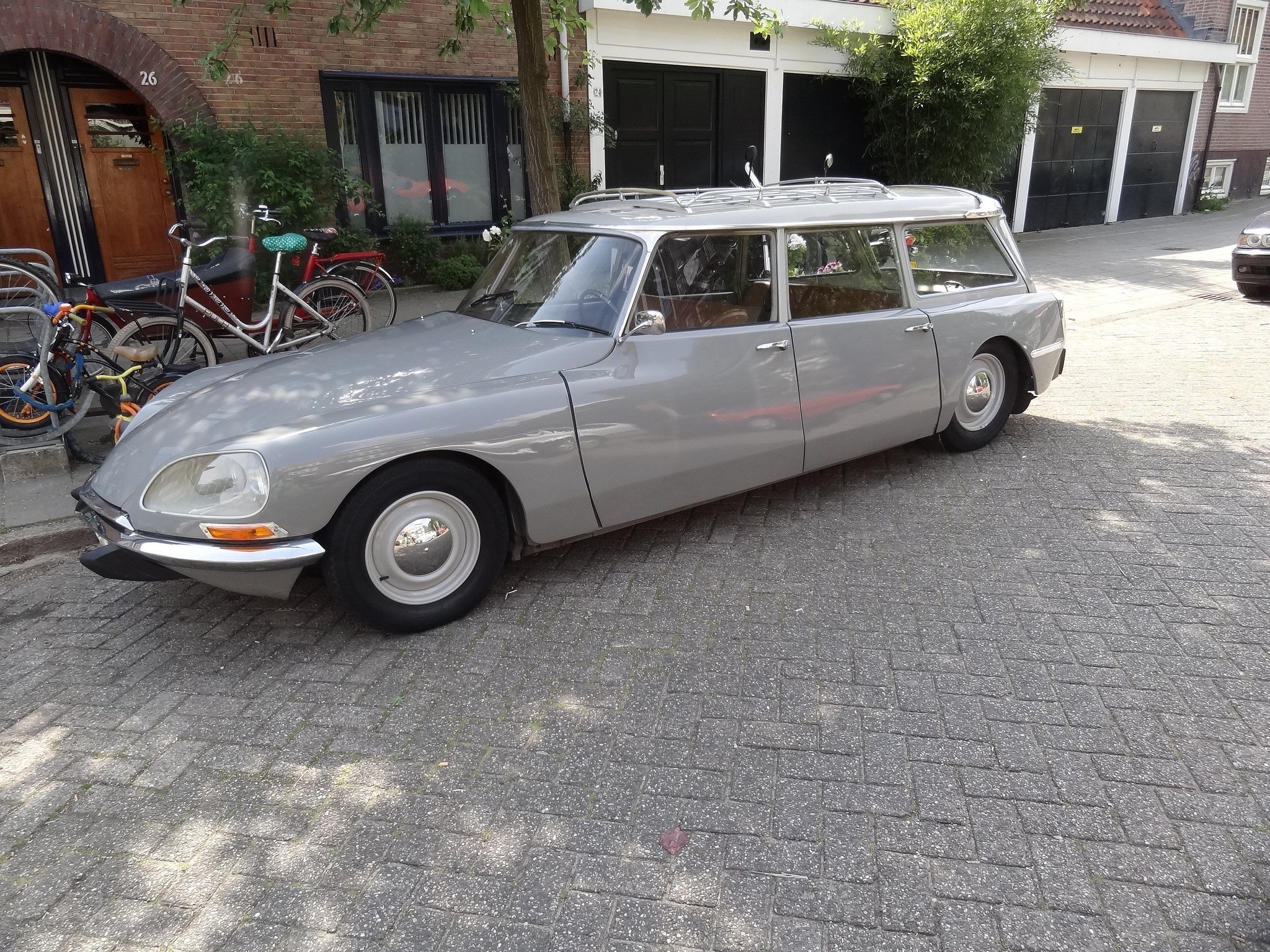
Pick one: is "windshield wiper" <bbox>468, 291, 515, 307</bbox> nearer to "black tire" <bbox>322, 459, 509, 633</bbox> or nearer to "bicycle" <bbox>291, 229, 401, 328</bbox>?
"black tire" <bbox>322, 459, 509, 633</bbox>

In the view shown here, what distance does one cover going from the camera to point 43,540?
469 centimetres

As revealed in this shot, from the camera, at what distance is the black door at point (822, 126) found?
1469cm

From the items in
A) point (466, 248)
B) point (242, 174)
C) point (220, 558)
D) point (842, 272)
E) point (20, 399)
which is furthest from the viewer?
point (466, 248)

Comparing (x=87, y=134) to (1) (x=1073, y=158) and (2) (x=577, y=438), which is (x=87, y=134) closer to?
(2) (x=577, y=438)

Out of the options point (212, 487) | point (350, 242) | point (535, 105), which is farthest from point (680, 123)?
point (212, 487)

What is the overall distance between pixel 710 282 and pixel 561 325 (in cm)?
77

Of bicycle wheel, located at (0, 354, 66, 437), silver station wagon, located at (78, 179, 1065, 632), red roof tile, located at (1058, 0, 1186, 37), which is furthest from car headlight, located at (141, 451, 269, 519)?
red roof tile, located at (1058, 0, 1186, 37)

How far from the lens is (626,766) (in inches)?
114

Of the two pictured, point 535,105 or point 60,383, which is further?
point 535,105

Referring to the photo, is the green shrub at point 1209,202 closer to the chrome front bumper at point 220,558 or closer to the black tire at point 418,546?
the black tire at point 418,546

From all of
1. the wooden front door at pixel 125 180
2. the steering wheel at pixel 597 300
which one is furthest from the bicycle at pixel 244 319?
the wooden front door at pixel 125 180

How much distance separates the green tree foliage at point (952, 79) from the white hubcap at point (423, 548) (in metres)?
12.4

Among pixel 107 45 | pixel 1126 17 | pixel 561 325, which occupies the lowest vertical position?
pixel 561 325

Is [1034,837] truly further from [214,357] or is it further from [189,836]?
[214,357]
